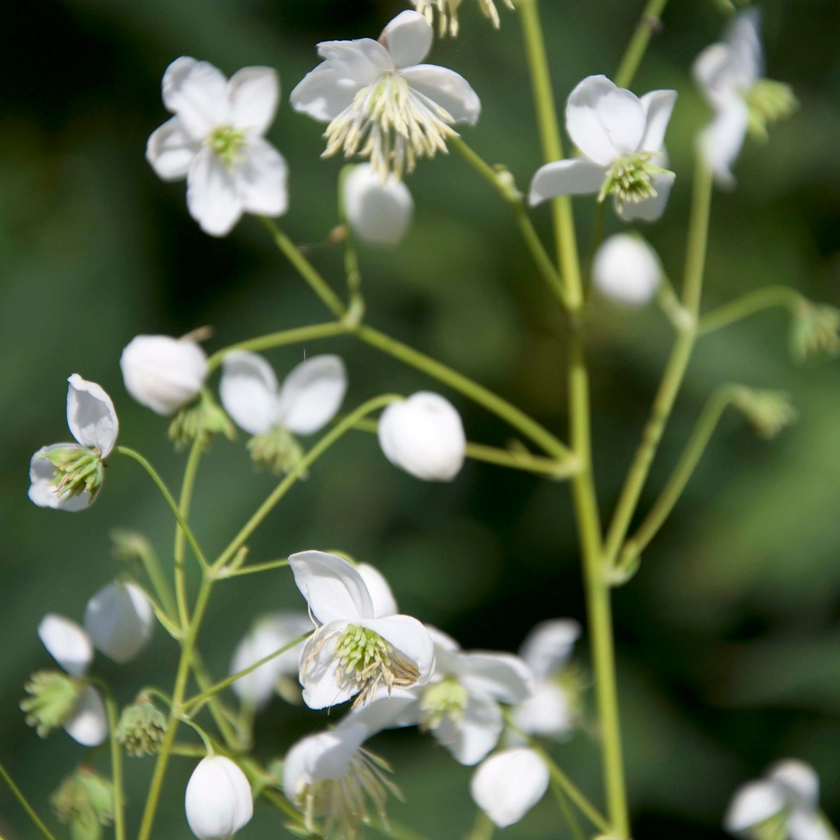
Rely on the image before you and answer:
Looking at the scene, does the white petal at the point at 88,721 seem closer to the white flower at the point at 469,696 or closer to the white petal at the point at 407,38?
the white flower at the point at 469,696

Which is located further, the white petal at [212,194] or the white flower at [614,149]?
the white petal at [212,194]

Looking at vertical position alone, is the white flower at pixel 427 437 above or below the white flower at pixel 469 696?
above

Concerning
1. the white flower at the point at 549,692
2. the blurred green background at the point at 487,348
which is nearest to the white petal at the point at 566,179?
the white flower at the point at 549,692

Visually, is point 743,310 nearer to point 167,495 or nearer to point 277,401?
point 277,401

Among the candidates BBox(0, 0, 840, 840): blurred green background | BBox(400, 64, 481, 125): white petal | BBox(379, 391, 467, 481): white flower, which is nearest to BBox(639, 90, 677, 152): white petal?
BBox(400, 64, 481, 125): white petal

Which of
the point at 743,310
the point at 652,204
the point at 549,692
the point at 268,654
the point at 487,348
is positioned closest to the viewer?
the point at 652,204

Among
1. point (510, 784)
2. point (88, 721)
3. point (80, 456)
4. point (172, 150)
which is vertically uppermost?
point (172, 150)

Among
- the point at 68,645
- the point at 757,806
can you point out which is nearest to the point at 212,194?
the point at 68,645
